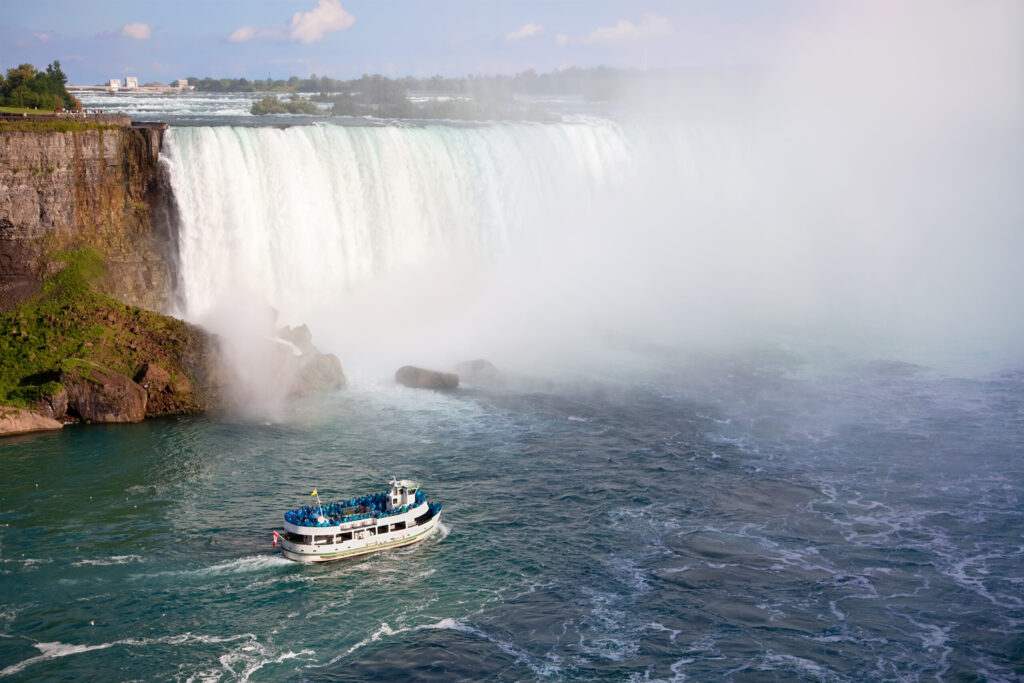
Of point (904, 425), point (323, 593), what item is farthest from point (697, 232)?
point (323, 593)

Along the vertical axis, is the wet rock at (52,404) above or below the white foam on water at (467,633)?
above

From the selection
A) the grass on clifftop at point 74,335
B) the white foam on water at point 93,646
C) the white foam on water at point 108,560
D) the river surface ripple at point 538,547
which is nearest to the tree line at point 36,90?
the grass on clifftop at point 74,335

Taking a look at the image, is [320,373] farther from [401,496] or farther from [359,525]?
[359,525]

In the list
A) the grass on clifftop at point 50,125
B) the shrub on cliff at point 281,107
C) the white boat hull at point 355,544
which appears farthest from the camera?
the shrub on cliff at point 281,107

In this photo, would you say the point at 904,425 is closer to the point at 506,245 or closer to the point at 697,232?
the point at 506,245

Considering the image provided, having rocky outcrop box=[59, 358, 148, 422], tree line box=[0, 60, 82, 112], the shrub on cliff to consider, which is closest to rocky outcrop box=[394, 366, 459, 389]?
rocky outcrop box=[59, 358, 148, 422]

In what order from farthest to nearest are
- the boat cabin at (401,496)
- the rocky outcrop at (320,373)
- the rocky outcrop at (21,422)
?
1. the rocky outcrop at (320,373)
2. the rocky outcrop at (21,422)
3. the boat cabin at (401,496)

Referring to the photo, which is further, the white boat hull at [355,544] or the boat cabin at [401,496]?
the boat cabin at [401,496]

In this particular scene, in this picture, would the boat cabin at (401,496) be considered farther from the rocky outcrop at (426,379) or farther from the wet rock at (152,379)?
the wet rock at (152,379)
